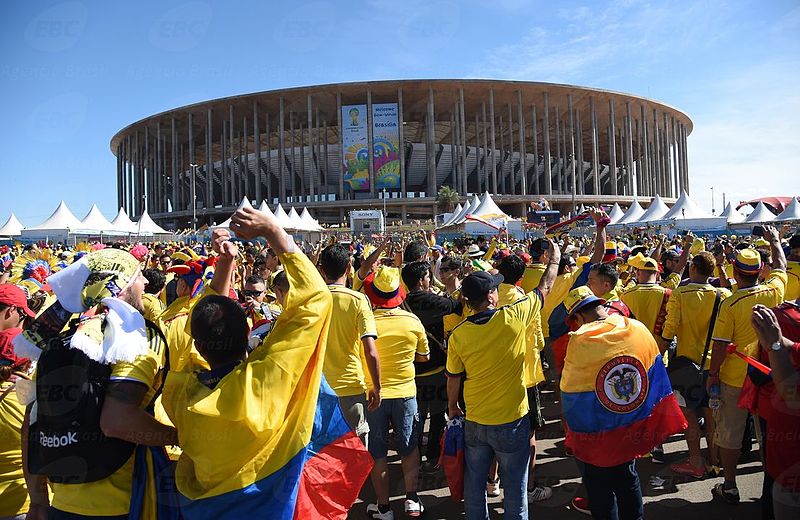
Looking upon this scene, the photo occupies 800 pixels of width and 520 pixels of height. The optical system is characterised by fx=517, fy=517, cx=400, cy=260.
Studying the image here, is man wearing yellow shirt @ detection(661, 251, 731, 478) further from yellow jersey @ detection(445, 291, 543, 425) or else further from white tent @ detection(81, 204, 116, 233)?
white tent @ detection(81, 204, 116, 233)

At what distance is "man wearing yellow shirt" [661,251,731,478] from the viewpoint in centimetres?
476

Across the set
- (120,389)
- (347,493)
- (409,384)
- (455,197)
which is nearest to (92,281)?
(120,389)

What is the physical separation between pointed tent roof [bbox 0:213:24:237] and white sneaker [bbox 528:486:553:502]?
134 ft

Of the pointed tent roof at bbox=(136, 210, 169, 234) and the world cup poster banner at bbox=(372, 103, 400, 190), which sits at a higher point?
the world cup poster banner at bbox=(372, 103, 400, 190)

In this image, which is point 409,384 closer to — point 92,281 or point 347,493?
point 347,493

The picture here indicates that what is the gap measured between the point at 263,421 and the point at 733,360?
4211 millimetres

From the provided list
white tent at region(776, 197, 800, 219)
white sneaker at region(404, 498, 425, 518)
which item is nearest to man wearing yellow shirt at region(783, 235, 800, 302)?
white sneaker at region(404, 498, 425, 518)

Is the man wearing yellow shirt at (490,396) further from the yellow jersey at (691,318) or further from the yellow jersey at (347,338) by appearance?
the yellow jersey at (691,318)

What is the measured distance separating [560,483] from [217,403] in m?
4.04

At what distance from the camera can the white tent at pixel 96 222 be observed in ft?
94.2

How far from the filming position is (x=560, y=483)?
4.86m

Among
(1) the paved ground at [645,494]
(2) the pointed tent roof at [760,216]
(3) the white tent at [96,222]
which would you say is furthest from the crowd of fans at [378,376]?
(2) the pointed tent roof at [760,216]

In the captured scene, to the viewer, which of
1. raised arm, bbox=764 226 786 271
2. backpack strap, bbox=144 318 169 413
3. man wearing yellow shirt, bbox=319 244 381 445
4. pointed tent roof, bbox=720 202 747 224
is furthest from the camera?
pointed tent roof, bbox=720 202 747 224

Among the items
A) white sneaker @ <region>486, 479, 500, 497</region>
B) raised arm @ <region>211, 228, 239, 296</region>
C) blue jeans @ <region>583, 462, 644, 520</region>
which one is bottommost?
white sneaker @ <region>486, 479, 500, 497</region>
